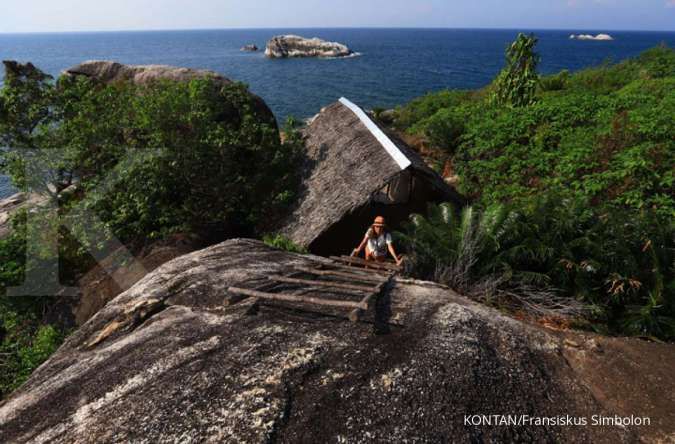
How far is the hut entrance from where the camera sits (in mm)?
8898

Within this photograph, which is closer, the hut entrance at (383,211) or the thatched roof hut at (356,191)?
the thatched roof hut at (356,191)

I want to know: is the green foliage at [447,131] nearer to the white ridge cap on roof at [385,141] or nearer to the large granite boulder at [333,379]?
the white ridge cap on roof at [385,141]

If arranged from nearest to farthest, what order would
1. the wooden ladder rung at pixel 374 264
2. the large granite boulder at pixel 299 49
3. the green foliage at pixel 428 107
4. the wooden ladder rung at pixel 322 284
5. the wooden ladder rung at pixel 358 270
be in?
the wooden ladder rung at pixel 322 284
the wooden ladder rung at pixel 358 270
the wooden ladder rung at pixel 374 264
the green foliage at pixel 428 107
the large granite boulder at pixel 299 49

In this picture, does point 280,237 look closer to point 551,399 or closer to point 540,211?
point 540,211

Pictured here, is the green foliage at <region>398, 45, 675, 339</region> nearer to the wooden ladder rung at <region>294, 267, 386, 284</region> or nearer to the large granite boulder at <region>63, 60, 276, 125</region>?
the wooden ladder rung at <region>294, 267, 386, 284</region>

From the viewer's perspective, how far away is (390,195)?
970cm

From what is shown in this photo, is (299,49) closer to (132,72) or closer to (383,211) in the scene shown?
(132,72)

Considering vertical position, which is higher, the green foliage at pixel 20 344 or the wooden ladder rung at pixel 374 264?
the wooden ladder rung at pixel 374 264

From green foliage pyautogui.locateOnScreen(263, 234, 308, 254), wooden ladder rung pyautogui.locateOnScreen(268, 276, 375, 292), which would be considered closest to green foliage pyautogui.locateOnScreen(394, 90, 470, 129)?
green foliage pyautogui.locateOnScreen(263, 234, 308, 254)

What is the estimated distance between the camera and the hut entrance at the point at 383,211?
890 centimetres

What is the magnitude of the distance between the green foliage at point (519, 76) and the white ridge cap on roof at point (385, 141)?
7592 mm

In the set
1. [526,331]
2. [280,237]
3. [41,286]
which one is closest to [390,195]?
[280,237]

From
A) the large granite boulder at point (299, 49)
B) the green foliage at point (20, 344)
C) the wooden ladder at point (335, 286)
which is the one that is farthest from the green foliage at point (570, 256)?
the large granite boulder at point (299, 49)

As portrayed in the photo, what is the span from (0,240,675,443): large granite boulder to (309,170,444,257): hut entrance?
382 centimetres
